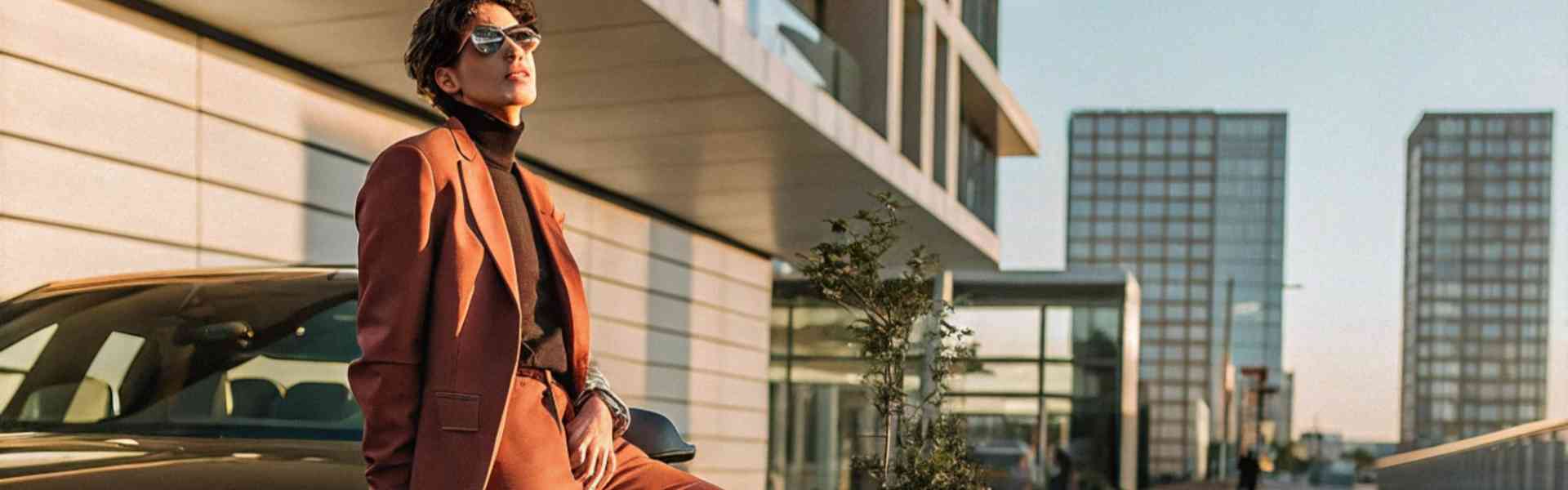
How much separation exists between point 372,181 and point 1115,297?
88.1 ft

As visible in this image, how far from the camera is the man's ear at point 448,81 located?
2459 mm

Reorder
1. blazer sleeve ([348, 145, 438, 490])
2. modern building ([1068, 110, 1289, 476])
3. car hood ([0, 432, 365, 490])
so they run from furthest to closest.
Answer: modern building ([1068, 110, 1289, 476])
car hood ([0, 432, 365, 490])
blazer sleeve ([348, 145, 438, 490])

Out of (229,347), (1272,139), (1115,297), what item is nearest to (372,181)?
(229,347)

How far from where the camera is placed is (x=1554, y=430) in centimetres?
1299

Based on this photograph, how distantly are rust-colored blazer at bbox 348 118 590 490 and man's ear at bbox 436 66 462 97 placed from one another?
0.24 metres

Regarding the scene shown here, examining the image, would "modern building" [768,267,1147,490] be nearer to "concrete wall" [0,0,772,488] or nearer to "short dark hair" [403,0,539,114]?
"concrete wall" [0,0,772,488]

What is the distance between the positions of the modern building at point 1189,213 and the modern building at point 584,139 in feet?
506

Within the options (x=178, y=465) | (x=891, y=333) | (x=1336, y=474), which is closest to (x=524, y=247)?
(x=178, y=465)

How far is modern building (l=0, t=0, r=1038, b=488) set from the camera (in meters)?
8.96

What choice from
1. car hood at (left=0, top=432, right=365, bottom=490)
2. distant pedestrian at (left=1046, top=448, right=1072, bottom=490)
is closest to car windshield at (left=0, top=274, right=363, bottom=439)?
car hood at (left=0, top=432, right=365, bottom=490)

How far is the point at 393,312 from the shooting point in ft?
6.98

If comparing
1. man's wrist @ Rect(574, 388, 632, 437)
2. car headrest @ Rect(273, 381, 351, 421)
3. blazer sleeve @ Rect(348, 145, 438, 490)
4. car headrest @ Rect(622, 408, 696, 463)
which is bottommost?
car headrest @ Rect(273, 381, 351, 421)

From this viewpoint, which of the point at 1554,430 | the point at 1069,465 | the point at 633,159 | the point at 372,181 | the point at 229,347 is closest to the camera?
the point at 372,181

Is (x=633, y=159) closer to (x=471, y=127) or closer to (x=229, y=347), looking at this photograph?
(x=229, y=347)
